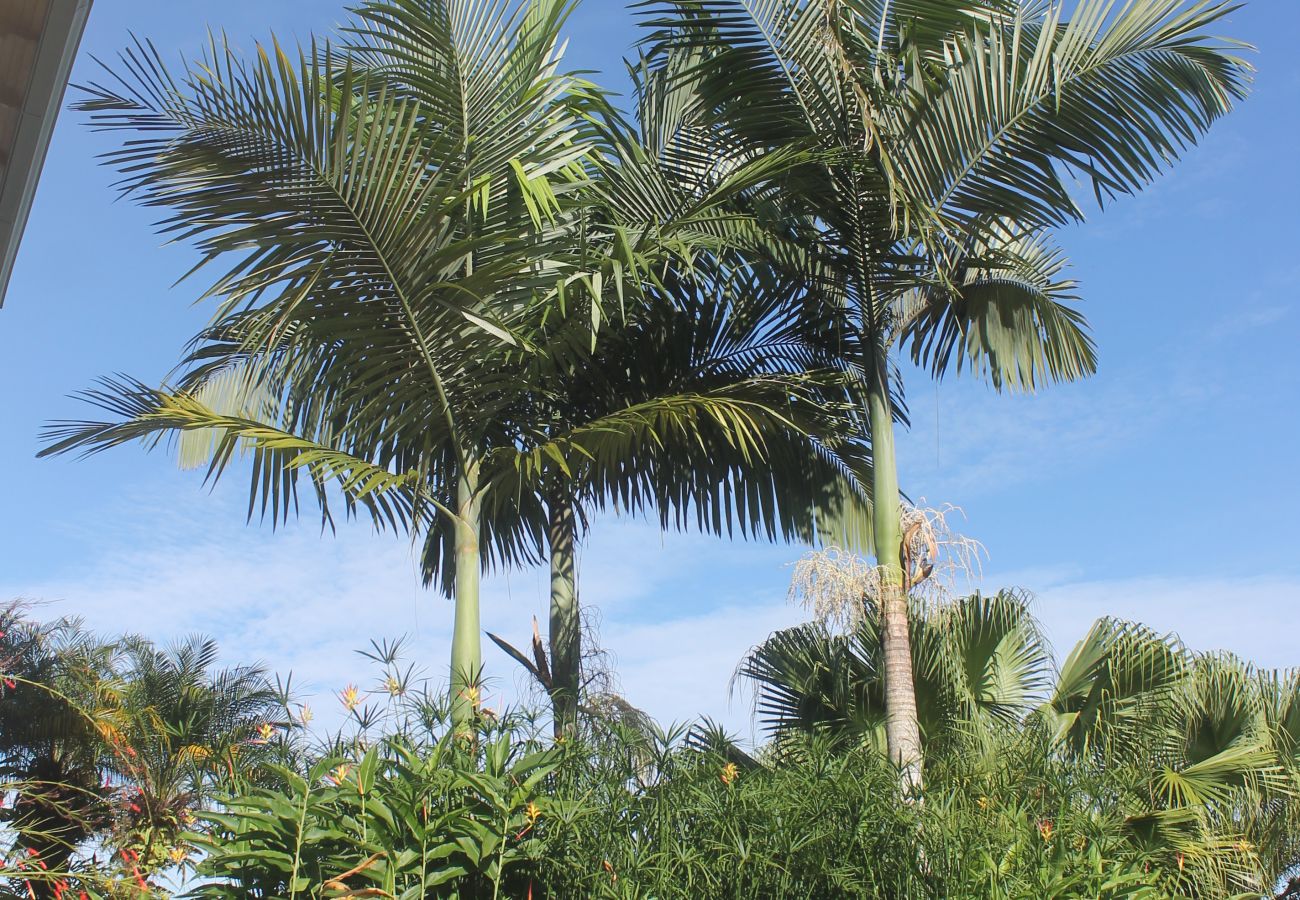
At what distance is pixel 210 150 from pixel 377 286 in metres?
1.10

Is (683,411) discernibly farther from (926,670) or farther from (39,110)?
(39,110)

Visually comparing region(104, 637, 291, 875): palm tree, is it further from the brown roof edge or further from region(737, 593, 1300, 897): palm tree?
region(737, 593, 1300, 897): palm tree

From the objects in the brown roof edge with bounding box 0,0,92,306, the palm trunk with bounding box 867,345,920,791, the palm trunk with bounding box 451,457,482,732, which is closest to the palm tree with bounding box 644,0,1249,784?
the palm trunk with bounding box 867,345,920,791

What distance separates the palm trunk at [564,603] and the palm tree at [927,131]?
8.13 feet

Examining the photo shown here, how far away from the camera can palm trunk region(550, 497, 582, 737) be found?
7891 mm

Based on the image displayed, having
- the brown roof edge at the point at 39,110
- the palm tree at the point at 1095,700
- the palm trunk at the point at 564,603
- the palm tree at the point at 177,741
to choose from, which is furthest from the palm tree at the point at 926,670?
the brown roof edge at the point at 39,110

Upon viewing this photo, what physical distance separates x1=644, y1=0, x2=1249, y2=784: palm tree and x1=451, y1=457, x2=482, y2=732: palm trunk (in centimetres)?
237

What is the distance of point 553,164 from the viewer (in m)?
6.25

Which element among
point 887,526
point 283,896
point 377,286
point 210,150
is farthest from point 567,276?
point 283,896

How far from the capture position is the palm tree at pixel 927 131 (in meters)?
6.45

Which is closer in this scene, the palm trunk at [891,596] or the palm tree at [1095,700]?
the palm trunk at [891,596]

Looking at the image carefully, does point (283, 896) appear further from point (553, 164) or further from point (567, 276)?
point (553, 164)

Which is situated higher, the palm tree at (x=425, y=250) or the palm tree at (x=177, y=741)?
the palm tree at (x=425, y=250)

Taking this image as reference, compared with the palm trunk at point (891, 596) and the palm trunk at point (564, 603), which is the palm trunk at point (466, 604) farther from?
the palm trunk at point (891, 596)
